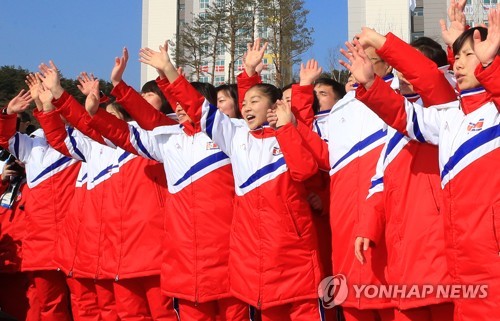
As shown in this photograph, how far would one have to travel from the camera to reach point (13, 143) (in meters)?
5.36

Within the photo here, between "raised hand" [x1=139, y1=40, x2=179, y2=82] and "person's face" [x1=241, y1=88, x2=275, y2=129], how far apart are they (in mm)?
486

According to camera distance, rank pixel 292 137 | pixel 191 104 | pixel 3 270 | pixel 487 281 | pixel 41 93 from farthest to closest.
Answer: pixel 3 270 < pixel 41 93 < pixel 191 104 < pixel 292 137 < pixel 487 281

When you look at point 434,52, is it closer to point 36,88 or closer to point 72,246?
point 72,246

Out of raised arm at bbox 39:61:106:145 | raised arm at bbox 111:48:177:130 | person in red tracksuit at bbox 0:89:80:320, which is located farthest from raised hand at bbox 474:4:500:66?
person in red tracksuit at bbox 0:89:80:320

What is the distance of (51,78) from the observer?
15.5ft

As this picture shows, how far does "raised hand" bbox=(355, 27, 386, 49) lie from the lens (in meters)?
3.05

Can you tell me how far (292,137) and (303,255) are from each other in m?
0.71

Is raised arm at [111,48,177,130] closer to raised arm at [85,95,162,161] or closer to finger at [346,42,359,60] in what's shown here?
raised arm at [85,95,162,161]

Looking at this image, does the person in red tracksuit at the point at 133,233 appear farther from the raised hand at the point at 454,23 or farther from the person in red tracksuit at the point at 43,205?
the raised hand at the point at 454,23

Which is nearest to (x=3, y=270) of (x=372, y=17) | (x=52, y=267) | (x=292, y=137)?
(x=52, y=267)

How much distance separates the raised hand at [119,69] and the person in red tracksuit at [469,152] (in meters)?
2.03

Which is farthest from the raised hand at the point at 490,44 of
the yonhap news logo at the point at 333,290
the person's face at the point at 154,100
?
the person's face at the point at 154,100

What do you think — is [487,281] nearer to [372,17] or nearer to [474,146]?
[474,146]

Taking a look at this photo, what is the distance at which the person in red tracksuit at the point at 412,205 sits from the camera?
2.93 m
